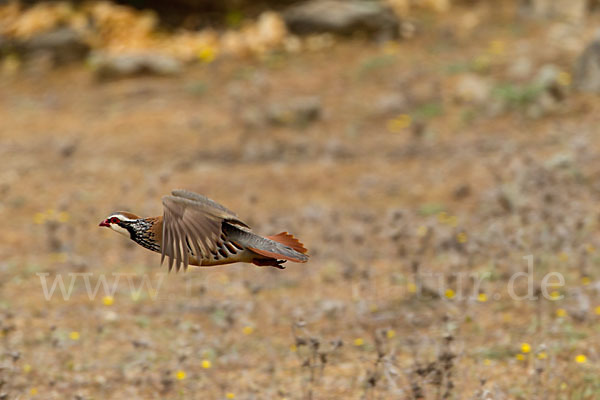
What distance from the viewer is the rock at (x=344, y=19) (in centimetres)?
Answer: 1431

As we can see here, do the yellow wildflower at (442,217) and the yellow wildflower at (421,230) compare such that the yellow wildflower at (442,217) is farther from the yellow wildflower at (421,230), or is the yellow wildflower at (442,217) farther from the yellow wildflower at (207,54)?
the yellow wildflower at (207,54)

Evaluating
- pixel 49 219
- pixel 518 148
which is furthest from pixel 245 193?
pixel 518 148

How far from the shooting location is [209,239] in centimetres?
243

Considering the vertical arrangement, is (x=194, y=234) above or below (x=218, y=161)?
above

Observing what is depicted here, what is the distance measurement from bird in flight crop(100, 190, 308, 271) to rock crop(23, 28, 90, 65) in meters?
13.0

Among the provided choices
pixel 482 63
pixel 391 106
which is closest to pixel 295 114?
pixel 391 106

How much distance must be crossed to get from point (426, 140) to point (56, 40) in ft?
24.5

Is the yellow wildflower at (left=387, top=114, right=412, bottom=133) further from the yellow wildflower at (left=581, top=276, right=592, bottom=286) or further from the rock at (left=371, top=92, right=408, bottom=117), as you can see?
the yellow wildflower at (left=581, top=276, right=592, bottom=286)

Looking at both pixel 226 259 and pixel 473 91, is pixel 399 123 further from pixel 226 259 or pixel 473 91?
pixel 226 259

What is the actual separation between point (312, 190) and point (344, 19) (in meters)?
5.91

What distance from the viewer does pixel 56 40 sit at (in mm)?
14945

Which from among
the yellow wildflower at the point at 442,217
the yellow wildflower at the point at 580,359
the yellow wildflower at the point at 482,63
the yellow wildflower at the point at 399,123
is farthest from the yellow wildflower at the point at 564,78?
the yellow wildflower at the point at 580,359

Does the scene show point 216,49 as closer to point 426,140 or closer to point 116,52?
point 116,52

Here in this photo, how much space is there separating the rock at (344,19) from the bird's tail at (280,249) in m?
11.9
